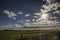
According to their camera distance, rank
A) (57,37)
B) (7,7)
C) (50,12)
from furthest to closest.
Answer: (57,37) → (50,12) → (7,7)

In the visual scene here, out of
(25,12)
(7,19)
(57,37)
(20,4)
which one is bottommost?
(57,37)

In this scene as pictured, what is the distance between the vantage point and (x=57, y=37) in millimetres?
2211

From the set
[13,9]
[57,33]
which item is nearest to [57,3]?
[57,33]

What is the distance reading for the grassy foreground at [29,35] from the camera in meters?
2.05

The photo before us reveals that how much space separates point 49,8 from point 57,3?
19 cm

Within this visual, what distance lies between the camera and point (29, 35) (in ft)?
6.97

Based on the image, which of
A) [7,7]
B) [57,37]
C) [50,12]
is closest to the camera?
[7,7]

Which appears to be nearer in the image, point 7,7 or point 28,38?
A: point 7,7

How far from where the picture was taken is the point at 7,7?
1.93 m

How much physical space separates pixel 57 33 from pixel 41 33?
352 millimetres

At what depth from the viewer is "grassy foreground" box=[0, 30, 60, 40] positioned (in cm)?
205

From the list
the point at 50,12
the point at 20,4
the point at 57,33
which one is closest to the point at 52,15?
the point at 50,12

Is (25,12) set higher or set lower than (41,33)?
higher

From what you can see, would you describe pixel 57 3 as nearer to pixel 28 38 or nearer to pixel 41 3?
pixel 41 3
